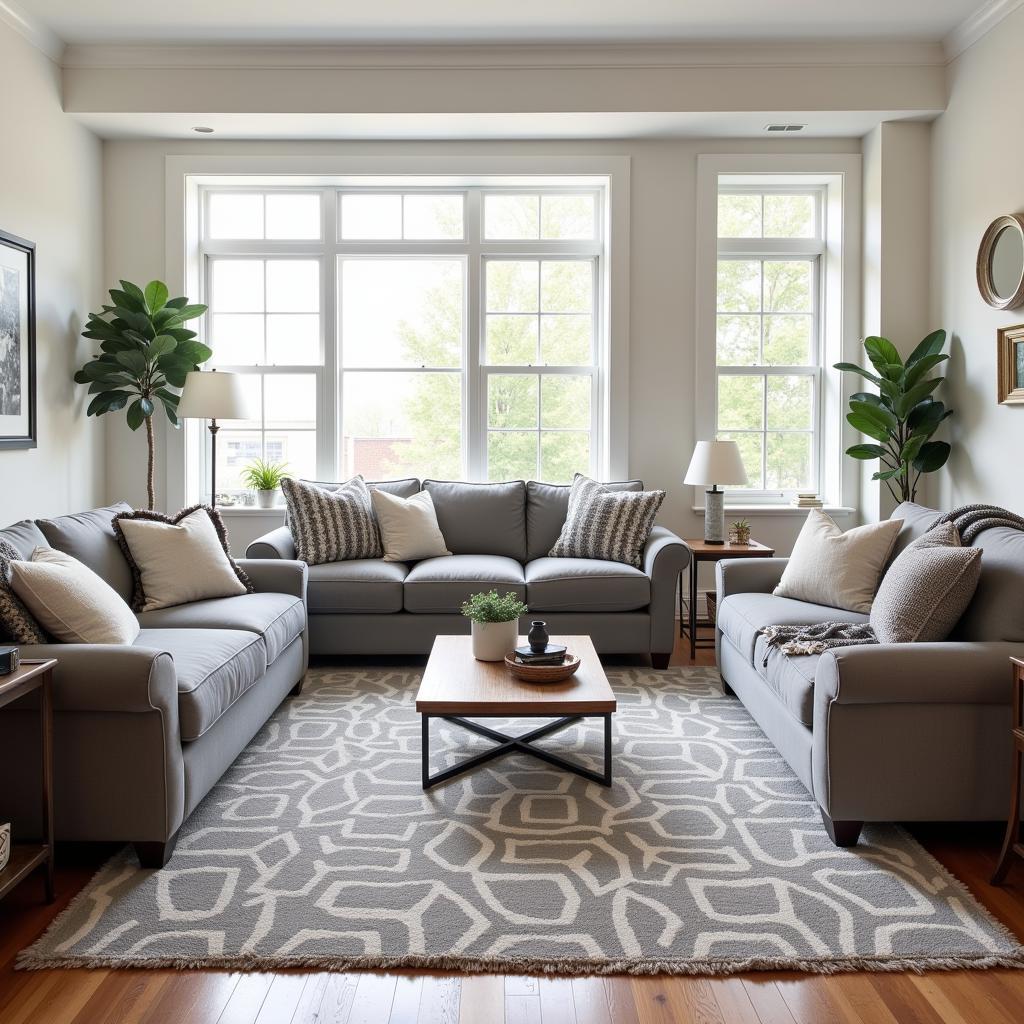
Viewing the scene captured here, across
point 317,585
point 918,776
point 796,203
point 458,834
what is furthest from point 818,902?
point 796,203

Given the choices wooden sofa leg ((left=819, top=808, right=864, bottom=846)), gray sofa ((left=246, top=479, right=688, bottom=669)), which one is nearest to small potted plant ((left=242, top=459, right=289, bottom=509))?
gray sofa ((left=246, top=479, right=688, bottom=669))

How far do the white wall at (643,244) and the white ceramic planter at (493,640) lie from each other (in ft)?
7.93

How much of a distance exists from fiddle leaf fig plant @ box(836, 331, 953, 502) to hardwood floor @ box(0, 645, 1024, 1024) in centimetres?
338

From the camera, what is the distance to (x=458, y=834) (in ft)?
8.64

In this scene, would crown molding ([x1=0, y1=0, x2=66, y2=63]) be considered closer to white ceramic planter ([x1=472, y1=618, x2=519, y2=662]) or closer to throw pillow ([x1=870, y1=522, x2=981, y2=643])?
white ceramic planter ([x1=472, y1=618, x2=519, y2=662])

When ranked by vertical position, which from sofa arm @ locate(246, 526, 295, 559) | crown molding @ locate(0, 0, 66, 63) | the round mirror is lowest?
sofa arm @ locate(246, 526, 295, 559)

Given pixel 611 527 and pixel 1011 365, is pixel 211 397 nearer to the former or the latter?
pixel 611 527

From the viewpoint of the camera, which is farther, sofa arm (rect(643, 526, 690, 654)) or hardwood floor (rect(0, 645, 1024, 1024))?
sofa arm (rect(643, 526, 690, 654))

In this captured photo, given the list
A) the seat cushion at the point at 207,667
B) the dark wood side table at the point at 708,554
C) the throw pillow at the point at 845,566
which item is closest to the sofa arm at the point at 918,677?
the throw pillow at the point at 845,566

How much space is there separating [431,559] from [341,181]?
8.12 feet

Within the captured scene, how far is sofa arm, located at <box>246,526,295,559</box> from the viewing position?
14.4 ft

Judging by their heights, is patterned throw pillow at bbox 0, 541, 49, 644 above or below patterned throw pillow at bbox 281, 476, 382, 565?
below

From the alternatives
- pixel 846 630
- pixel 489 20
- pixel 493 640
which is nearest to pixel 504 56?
pixel 489 20

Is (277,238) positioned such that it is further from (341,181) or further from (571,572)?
(571,572)
